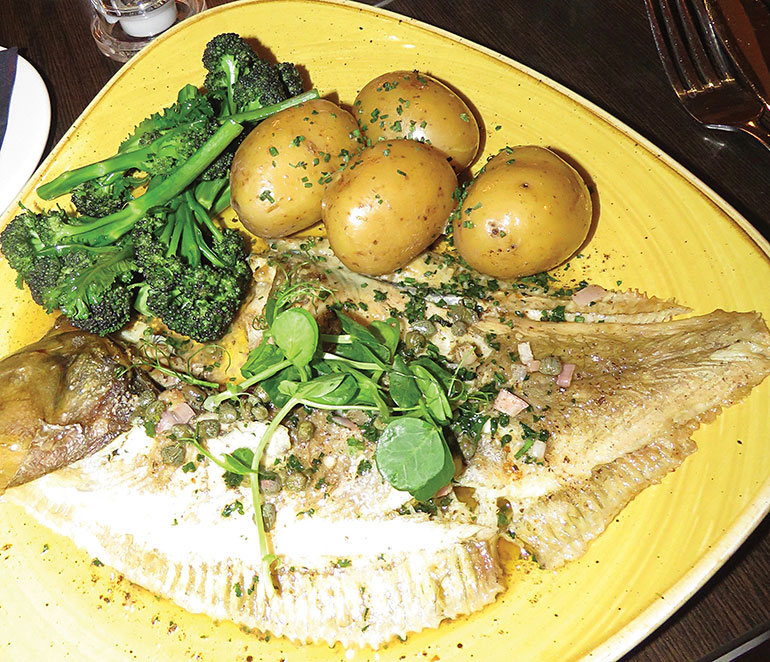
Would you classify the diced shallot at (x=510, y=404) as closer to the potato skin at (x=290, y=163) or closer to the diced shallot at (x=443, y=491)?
the diced shallot at (x=443, y=491)

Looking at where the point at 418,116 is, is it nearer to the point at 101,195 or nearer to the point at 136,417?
the point at 101,195

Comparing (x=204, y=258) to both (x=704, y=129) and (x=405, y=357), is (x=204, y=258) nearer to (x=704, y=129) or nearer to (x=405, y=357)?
(x=405, y=357)

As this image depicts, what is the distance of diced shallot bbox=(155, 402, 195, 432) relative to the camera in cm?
178

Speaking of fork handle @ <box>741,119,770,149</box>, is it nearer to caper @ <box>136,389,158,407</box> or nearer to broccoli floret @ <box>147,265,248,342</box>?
broccoli floret @ <box>147,265,248,342</box>

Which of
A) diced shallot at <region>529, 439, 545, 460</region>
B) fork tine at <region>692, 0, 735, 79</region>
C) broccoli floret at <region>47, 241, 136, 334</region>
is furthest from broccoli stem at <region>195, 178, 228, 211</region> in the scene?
fork tine at <region>692, 0, 735, 79</region>

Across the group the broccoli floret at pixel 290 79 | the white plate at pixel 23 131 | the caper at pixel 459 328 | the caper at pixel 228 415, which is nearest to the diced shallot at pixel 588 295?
the caper at pixel 459 328

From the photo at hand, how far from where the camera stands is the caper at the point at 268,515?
1.67 m

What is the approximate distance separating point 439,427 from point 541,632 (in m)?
0.57

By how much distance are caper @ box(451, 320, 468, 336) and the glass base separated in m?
1.90

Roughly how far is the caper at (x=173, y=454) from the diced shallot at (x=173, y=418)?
7 centimetres

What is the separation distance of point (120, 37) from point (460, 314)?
2032 mm

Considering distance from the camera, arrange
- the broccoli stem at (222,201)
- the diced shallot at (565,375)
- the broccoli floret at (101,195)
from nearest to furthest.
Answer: the diced shallot at (565,375), the broccoli floret at (101,195), the broccoli stem at (222,201)

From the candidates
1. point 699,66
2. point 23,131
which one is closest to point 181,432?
point 23,131

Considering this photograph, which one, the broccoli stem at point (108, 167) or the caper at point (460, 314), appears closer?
the caper at point (460, 314)
